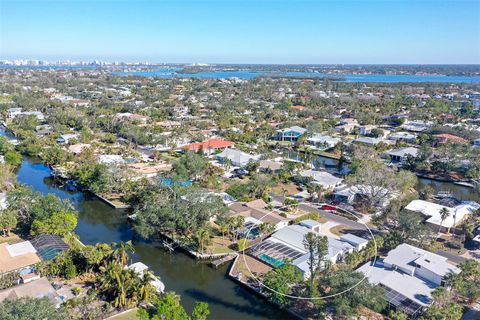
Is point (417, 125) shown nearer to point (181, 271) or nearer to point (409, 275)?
point (409, 275)

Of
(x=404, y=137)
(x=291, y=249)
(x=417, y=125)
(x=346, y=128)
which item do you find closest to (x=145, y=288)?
(x=291, y=249)

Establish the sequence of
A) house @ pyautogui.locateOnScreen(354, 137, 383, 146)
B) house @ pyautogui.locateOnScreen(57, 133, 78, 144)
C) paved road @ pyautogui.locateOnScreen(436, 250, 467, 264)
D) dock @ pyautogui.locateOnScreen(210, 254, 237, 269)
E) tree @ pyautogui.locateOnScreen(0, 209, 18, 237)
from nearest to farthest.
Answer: dock @ pyautogui.locateOnScreen(210, 254, 237, 269), paved road @ pyautogui.locateOnScreen(436, 250, 467, 264), tree @ pyautogui.locateOnScreen(0, 209, 18, 237), house @ pyautogui.locateOnScreen(57, 133, 78, 144), house @ pyautogui.locateOnScreen(354, 137, 383, 146)

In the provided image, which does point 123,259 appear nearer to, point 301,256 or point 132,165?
point 301,256

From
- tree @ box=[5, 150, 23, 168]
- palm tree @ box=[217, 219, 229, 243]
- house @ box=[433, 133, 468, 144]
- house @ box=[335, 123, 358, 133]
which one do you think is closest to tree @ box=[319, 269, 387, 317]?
palm tree @ box=[217, 219, 229, 243]

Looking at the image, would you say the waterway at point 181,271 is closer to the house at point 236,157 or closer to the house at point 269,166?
the house at point 236,157

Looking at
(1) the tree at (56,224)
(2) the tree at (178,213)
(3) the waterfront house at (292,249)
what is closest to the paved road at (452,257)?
(3) the waterfront house at (292,249)

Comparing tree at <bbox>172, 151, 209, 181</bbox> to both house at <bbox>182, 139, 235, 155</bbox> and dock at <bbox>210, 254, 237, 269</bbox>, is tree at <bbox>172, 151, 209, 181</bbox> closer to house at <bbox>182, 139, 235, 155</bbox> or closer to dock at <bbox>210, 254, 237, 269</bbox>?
house at <bbox>182, 139, 235, 155</bbox>
